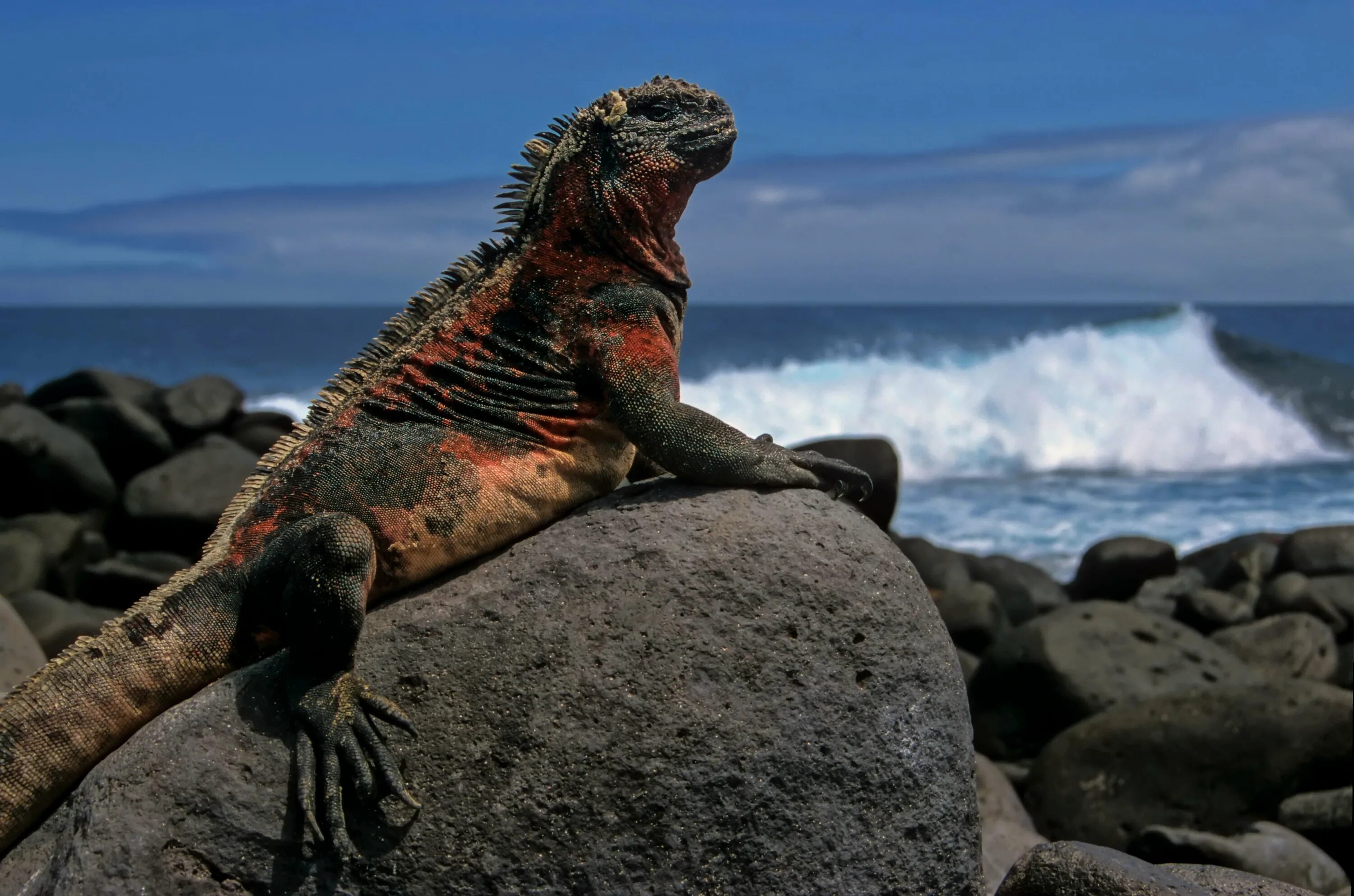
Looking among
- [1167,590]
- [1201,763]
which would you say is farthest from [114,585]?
[1167,590]

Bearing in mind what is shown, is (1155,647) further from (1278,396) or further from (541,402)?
(1278,396)

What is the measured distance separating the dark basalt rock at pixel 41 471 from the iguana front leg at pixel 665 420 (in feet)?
29.2

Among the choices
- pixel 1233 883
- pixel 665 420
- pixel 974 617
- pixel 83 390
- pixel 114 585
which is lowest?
pixel 114 585

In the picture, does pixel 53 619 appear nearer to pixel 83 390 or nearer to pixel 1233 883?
pixel 83 390

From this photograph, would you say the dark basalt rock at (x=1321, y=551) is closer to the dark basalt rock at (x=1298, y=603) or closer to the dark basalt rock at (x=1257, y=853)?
the dark basalt rock at (x=1298, y=603)

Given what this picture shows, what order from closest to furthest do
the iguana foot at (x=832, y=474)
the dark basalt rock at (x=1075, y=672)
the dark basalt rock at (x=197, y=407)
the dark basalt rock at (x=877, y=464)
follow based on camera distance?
the iguana foot at (x=832, y=474), the dark basalt rock at (x=1075, y=672), the dark basalt rock at (x=877, y=464), the dark basalt rock at (x=197, y=407)

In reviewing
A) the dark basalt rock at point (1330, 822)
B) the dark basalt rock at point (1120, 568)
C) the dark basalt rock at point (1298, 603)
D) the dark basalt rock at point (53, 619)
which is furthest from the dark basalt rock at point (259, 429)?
the dark basalt rock at point (1330, 822)

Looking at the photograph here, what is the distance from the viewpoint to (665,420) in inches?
156

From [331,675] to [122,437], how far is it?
31.4 feet

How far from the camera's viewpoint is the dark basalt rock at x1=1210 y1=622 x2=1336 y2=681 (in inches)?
359

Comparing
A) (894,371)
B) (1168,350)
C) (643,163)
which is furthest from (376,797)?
(1168,350)

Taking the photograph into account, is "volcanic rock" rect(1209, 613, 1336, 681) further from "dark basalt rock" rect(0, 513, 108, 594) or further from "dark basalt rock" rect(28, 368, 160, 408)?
"dark basalt rock" rect(28, 368, 160, 408)

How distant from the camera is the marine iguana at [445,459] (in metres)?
3.69

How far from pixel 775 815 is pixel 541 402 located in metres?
→ 1.50
